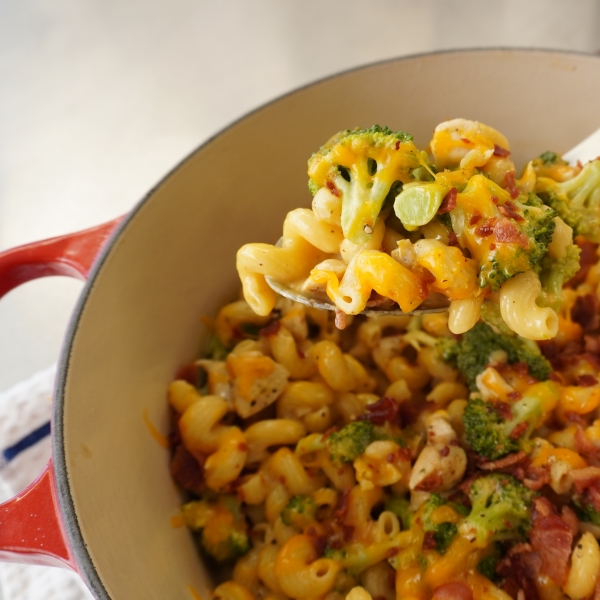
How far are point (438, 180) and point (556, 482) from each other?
586 mm

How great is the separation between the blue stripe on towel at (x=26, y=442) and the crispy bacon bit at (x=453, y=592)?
855mm

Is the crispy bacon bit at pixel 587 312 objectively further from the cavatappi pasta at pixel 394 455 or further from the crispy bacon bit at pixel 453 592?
the crispy bacon bit at pixel 453 592

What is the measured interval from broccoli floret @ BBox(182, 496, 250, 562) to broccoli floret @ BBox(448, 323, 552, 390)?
539mm

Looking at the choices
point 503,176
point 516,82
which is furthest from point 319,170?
point 516,82

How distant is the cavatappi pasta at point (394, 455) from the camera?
99cm

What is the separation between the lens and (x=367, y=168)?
0.82 m

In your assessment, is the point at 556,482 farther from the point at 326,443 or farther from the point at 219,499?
the point at 219,499

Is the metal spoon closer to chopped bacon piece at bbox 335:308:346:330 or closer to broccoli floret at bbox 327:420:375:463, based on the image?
chopped bacon piece at bbox 335:308:346:330

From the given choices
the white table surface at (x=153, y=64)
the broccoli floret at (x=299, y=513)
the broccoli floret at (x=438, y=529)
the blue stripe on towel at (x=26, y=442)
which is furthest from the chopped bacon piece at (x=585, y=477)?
the white table surface at (x=153, y=64)

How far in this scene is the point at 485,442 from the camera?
1.08m

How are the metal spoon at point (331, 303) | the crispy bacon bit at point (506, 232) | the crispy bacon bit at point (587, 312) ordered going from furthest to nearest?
1. the crispy bacon bit at point (587, 312)
2. the metal spoon at point (331, 303)
3. the crispy bacon bit at point (506, 232)

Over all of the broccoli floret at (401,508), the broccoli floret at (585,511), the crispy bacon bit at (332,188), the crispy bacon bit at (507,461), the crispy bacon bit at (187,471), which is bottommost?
the broccoli floret at (585,511)

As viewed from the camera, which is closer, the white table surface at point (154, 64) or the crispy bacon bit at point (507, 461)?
the crispy bacon bit at point (507, 461)

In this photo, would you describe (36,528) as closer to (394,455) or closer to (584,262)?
(394,455)
